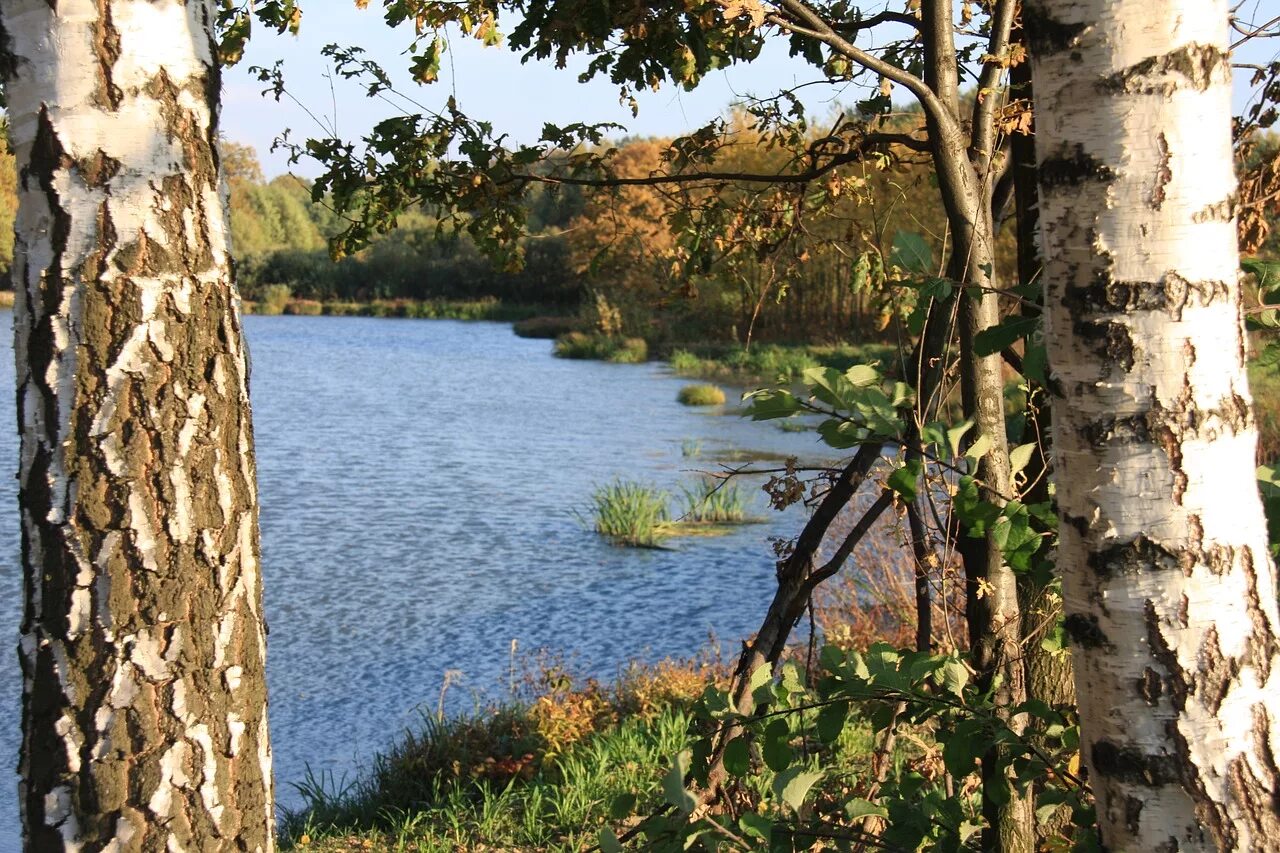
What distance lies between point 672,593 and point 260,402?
44.7 feet

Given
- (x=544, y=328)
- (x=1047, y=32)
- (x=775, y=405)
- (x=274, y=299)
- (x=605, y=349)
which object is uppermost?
(x=1047, y=32)

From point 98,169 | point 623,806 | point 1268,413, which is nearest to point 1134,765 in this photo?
point 623,806

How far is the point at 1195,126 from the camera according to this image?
1.29 m

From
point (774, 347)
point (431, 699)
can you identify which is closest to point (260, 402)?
point (774, 347)

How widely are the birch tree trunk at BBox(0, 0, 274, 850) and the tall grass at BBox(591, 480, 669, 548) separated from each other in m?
9.67

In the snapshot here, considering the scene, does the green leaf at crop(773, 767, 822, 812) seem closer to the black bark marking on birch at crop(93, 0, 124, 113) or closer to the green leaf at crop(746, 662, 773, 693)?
the green leaf at crop(746, 662, 773, 693)

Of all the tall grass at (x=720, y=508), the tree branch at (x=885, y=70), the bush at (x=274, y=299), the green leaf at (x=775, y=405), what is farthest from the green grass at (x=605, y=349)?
the green leaf at (x=775, y=405)

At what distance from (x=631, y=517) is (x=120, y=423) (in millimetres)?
9860

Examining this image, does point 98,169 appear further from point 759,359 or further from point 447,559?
point 759,359

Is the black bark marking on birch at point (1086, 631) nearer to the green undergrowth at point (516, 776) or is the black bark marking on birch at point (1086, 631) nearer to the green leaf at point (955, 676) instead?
the green leaf at point (955, 676)

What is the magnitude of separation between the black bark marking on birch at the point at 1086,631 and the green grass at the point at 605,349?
3092 cm

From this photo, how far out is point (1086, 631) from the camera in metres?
1.38

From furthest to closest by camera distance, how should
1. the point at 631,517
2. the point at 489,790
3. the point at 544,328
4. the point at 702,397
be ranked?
the point at 544,328
the point at 702,397
the point at 631,517
the point at 489,790

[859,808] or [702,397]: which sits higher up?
[859,808]
